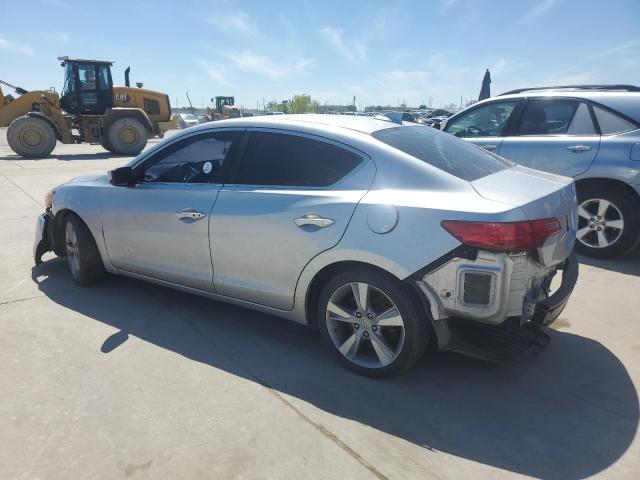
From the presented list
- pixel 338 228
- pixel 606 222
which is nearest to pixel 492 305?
pixel 338 228

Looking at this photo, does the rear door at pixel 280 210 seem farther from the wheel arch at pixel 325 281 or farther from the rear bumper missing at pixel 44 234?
the rear bumper missing at pixel 44 234

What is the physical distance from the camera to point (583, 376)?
2859 mm

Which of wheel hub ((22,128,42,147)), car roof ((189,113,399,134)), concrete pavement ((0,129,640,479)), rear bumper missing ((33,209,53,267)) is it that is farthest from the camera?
wheel hub ((22,128,42,147))

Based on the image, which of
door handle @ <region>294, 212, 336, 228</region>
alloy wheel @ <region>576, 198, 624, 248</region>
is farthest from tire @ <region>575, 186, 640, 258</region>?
door handle @ <region>294, 212, 336, 228</region>

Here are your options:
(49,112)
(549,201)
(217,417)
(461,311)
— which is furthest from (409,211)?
(49,112)

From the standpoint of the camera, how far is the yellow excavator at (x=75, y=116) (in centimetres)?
1598

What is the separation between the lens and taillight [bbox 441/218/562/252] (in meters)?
2.32

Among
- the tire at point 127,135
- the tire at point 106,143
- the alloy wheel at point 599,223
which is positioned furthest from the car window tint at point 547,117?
the tire at point 106,143

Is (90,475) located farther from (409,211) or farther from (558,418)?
(558,418)

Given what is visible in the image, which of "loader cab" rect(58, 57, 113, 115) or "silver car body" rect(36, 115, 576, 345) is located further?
"loader cab" rect(58, 57, 113, 115)

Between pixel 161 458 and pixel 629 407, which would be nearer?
pixel 161 458

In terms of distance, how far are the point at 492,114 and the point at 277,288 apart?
13.3 feet

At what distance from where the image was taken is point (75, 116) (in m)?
17.1

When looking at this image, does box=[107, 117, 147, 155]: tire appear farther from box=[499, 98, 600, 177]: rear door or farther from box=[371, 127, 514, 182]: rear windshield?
box=[371, 127, 514, 182]: rear windshield
